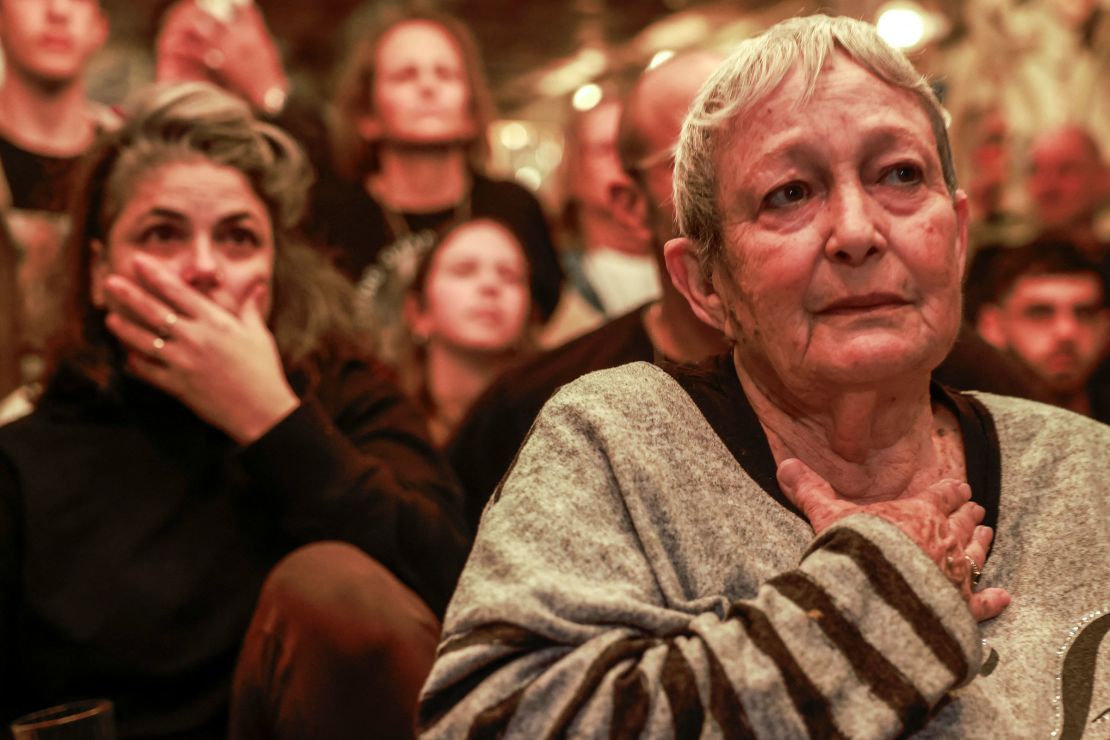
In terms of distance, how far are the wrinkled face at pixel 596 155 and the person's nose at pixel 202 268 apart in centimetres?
176

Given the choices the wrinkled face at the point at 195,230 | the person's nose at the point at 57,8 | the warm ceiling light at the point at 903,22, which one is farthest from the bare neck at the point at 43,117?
the warm ceiling light at the point at 903,22

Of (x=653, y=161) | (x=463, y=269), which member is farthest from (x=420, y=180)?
(x=653, y=161)

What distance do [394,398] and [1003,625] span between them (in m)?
1.16

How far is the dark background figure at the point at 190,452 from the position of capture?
1.81 meters

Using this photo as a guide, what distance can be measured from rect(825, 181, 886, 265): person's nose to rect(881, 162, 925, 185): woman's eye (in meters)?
0.04

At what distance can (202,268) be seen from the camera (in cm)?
204

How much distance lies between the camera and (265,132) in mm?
2211

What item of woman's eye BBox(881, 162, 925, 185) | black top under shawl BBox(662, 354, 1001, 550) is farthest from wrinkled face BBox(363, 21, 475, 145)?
woman's eye BBox(881, 162, 925, 185)

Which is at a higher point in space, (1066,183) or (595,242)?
(595,242)

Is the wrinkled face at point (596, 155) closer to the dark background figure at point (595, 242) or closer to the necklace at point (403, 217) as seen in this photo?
the dark background figure at point (595, 242)

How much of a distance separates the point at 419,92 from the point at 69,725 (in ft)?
7.02

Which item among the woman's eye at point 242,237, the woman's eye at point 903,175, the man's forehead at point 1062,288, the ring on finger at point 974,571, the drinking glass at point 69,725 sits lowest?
the man's forehead at point 1062,288

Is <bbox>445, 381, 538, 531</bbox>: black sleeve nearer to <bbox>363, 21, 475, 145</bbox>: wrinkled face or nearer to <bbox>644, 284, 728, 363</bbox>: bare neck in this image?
<bbox>644, 284, 728, 363</bbox>: bare neck

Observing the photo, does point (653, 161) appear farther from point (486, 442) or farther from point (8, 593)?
point (8, 593)
